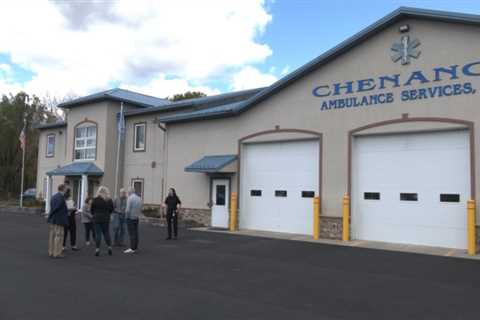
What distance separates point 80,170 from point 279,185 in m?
13.0

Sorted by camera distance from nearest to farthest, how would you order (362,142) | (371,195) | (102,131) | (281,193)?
1. (371,195)
2. (362,142)
3. (281,193)
4. (102,131)

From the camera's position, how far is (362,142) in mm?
15906

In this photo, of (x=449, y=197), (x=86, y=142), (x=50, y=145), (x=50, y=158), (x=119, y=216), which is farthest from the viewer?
(x=50, y=145)

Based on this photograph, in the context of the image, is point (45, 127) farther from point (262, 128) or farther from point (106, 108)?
point (262, 128)

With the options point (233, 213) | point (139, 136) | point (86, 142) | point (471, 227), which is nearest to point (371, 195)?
point (471, 227)

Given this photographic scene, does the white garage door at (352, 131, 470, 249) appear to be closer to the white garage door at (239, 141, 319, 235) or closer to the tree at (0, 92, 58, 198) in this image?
the white garage door at (239, 141, 319, 235)

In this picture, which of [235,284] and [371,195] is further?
[371,195]

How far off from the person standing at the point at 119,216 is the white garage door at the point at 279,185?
6.10 m

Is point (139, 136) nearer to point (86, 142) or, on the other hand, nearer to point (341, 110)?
point (86, 142)

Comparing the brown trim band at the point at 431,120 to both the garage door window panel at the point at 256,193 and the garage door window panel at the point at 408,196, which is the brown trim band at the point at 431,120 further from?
the garage door window panel at the point at 256,193

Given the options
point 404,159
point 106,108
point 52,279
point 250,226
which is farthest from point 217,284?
point 106,108

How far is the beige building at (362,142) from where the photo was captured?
13906 mm

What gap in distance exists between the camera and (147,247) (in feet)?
45.6

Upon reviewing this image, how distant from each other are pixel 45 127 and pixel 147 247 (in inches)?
877
